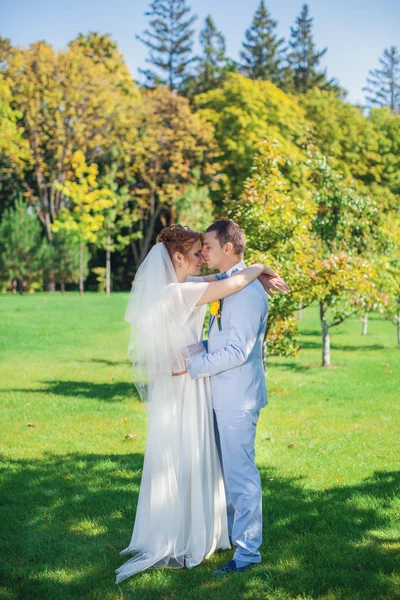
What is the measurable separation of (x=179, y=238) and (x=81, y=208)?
3321 cm

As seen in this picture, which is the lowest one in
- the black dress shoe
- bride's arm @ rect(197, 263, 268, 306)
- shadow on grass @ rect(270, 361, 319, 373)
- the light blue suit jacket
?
shadow on grass @ rect(270, 361, 319, 373)

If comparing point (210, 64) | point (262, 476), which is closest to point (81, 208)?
point (210, 64)

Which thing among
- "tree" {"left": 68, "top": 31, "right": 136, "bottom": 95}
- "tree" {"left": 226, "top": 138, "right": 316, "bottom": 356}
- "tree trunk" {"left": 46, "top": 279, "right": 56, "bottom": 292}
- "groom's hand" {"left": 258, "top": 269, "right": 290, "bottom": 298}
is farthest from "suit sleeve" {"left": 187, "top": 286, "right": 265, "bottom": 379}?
"tree" {"left": 68, "top": 31, "right": 136, "bottom": 95}

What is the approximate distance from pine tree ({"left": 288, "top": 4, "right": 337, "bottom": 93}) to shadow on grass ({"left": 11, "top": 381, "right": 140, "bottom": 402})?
47676mm

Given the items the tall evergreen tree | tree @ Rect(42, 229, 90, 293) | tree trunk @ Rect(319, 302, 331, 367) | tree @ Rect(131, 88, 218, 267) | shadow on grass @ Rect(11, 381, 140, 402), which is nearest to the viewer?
shadow on grass @ Rect(11, 381, 140, 402)

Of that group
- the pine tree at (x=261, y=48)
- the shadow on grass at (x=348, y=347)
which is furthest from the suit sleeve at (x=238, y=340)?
→ the pine tree at (x=261, y=48)

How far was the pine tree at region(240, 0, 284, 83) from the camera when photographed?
52.4 metres

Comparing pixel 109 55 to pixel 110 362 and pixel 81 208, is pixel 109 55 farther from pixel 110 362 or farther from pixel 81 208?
pixel 110 362

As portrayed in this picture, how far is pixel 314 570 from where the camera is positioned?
4.51 m

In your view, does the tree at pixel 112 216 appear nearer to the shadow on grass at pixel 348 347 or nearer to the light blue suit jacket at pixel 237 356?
the shadow on grass at pixel 348 347

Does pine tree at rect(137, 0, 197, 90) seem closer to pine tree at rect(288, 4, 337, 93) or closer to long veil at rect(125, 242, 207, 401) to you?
pine tree at rect(288, 4, 337, 93)

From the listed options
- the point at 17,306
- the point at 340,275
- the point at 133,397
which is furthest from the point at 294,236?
the point at 17,306

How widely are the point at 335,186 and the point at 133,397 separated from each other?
6798 mm

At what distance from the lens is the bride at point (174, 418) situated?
4.56m
